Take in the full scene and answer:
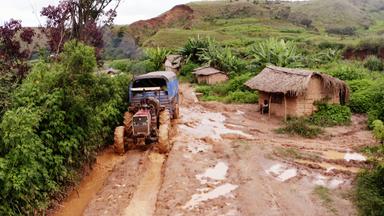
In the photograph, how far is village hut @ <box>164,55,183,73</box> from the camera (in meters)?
43.2

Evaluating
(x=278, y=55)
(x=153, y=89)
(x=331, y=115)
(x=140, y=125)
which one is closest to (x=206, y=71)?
(x=278, y=55)

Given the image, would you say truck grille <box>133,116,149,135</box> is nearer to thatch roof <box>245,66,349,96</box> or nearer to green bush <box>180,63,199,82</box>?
thatch roof <box>245,66,349,96</box>

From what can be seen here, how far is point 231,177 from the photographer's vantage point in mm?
13828

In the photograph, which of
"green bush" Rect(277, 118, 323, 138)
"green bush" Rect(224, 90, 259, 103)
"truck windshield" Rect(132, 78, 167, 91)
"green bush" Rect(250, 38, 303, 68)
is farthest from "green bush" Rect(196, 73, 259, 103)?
"truck windshield" Rect(132, 78, 167, 91)

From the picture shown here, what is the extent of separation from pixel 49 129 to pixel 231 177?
5.29 metres

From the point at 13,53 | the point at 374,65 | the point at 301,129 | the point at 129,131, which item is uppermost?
the point at 13,53

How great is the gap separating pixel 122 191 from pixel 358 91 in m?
16.9

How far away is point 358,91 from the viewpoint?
84.3ft

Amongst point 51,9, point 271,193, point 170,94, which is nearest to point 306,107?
point 170,94

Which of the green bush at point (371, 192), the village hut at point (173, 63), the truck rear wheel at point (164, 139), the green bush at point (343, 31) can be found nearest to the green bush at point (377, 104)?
the green bush at point (371, 192)

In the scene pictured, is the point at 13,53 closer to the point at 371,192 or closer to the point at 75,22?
the point at 75,22

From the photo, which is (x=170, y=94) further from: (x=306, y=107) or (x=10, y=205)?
(x=10, y=205)

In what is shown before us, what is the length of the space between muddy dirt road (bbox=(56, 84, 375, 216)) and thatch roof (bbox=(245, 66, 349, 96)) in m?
2.94

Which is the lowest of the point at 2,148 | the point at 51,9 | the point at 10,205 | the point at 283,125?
the point at 283,125
